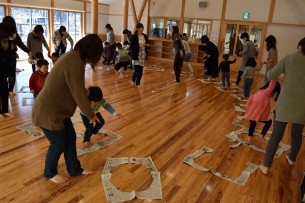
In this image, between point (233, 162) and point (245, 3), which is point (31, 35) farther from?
point (245, 3)

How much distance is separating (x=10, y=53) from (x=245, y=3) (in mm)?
8826

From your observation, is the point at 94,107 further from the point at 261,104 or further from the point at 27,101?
the point at 27,101

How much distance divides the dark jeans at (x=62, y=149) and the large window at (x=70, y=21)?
31.8 feet

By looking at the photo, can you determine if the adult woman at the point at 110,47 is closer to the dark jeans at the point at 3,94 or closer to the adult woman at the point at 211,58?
the adult woman at the point at 211,58

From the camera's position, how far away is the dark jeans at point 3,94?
3.60m

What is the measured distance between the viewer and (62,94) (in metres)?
1.97

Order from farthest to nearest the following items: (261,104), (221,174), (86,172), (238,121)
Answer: (238,121)
(261,104)
(221,174)
(86,172)

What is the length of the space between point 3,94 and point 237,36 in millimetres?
8879

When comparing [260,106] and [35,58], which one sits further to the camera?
→ [35,58]

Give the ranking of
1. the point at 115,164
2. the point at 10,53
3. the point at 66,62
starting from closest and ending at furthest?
the point at 66,62, the point at 115,164, the point at 10,53

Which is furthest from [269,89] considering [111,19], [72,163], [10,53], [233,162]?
[111,19]

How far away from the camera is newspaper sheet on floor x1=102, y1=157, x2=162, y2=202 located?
2248mm

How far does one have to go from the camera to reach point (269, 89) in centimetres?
309

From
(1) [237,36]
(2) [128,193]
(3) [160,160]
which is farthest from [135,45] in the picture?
(1) [237,36]
